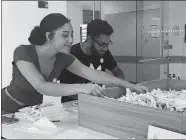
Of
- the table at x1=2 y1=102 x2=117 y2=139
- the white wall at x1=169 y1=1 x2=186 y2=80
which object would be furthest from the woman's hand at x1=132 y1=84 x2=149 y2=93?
the white wall at x1=169 y1=1 x2=186 y2=80

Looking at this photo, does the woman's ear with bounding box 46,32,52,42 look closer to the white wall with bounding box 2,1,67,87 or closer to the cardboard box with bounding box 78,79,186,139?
the cardboard box with bounding box 78,79,186,139

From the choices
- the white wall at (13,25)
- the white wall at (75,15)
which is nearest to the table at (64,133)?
the white wall at (13,25)

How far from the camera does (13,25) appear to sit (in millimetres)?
3385

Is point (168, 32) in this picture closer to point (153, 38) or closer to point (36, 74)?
point (153, 38)

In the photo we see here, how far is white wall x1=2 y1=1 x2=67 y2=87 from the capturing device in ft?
A: 10.8

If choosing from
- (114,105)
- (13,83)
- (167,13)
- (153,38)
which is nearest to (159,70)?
(153,38)

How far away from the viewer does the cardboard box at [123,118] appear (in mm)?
1049

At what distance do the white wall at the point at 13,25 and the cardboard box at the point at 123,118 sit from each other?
2.27 metres

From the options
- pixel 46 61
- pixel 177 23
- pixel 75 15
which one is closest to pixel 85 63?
pixel 46 61

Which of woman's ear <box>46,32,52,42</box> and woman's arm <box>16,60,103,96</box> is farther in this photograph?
woman's ear <box>46,32,52,42</box>

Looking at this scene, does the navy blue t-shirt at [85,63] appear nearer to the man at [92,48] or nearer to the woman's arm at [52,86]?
the man at [92,48]

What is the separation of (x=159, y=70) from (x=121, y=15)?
0.96m

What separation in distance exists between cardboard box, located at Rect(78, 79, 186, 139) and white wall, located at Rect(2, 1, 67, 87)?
7.45ft

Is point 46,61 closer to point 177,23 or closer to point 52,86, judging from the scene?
point 52,86
